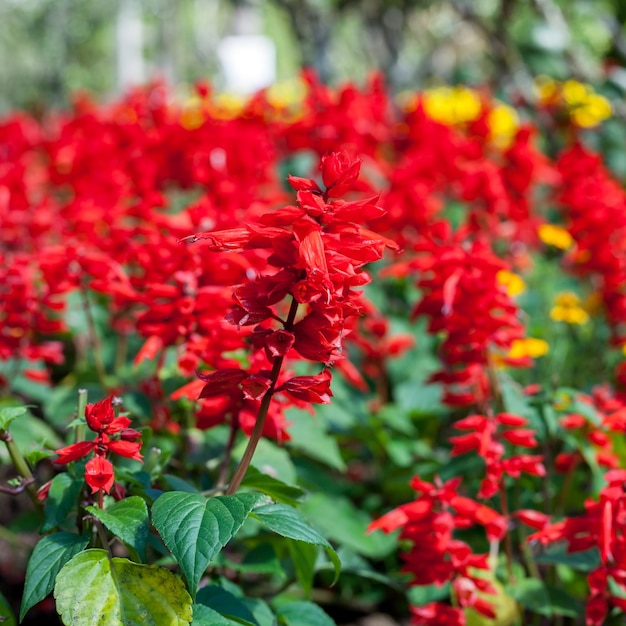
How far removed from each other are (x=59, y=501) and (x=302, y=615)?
1.95 ft

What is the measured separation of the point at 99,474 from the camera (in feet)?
4.38

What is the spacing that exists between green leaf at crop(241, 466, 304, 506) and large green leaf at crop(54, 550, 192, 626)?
26cm

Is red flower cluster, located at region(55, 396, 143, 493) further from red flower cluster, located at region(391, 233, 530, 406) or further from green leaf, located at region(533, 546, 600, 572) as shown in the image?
green leaf, located at region(533, 546, 600, 572)

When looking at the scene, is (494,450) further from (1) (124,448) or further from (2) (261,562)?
(1) (124,448)

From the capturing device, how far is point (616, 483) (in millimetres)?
1619

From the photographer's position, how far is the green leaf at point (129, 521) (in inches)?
49.9

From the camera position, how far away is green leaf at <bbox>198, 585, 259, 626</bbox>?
58.0 inches

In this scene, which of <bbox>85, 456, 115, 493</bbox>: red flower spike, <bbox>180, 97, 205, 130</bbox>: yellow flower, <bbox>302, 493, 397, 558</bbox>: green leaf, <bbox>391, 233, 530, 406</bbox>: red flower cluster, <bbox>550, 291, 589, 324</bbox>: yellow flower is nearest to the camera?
<bbox>85, 456, 115, 493</bbox>: red flower spike

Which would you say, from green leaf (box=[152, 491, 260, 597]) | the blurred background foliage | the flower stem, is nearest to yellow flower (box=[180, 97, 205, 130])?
the blurred background foliage

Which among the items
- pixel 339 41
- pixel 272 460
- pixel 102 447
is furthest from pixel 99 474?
pixel 339 41

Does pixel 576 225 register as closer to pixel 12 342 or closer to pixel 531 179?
pixel 531 179

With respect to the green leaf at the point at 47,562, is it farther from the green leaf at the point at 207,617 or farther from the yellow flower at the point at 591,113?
the yellow flower at the point at 591,113

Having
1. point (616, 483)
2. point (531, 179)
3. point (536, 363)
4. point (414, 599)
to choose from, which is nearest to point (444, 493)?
point (616, 483)

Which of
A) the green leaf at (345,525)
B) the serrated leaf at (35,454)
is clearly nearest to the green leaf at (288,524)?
the serrated leaf at (35,454)
